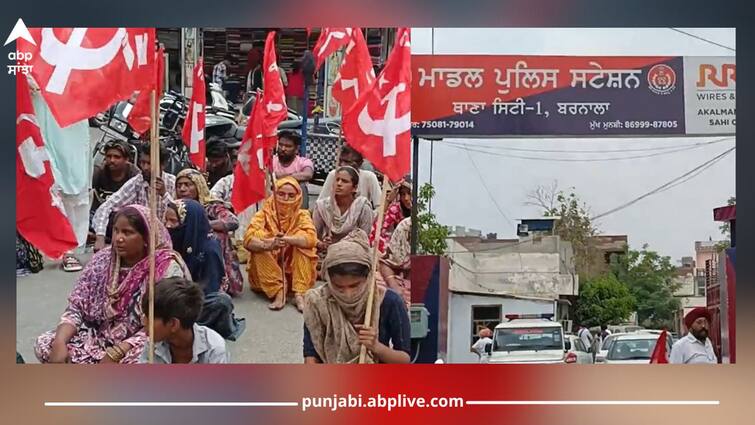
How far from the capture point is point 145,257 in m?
4.75

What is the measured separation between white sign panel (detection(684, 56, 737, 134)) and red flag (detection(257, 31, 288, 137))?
1642 millimetres

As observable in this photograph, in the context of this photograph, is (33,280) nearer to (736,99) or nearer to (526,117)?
(526,117)

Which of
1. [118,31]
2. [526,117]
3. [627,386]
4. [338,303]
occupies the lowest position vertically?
[627,386]

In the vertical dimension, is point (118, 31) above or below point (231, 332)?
above

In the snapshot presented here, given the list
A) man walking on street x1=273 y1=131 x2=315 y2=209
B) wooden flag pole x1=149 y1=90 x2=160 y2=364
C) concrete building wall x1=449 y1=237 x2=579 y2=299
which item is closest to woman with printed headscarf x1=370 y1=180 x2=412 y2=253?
concrete building wall x1=449 y1=237 x2=579 y2=299

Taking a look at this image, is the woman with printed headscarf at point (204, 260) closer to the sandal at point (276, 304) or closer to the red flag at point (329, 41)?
the sandal at point (276, 304)

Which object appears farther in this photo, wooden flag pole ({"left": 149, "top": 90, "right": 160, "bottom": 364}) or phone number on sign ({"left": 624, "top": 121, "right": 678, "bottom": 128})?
phone number on sign ({"left": 624, "top": 121, "right": 678, "bottom": 128})

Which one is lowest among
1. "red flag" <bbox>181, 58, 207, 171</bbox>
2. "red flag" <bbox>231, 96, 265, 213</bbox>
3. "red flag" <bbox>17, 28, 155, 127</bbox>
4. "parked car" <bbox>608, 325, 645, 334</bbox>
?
"parked car" <bbox>608, 325, 645, 334</bbox>

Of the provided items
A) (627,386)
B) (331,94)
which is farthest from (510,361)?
(331,94)

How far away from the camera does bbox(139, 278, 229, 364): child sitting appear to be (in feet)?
15.5

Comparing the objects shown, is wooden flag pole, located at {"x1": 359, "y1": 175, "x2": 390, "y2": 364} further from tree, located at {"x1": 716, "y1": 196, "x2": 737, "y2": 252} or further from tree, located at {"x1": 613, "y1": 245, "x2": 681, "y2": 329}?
tree, located at {"x1": 716, "y1": 196, "x2": 737, "y2": 252}

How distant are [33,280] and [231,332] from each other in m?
0.83

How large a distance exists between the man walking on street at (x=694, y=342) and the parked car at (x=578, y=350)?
1.13 feet

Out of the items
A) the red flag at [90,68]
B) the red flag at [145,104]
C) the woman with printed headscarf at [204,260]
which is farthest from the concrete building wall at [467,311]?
the red flag at [90,68]
